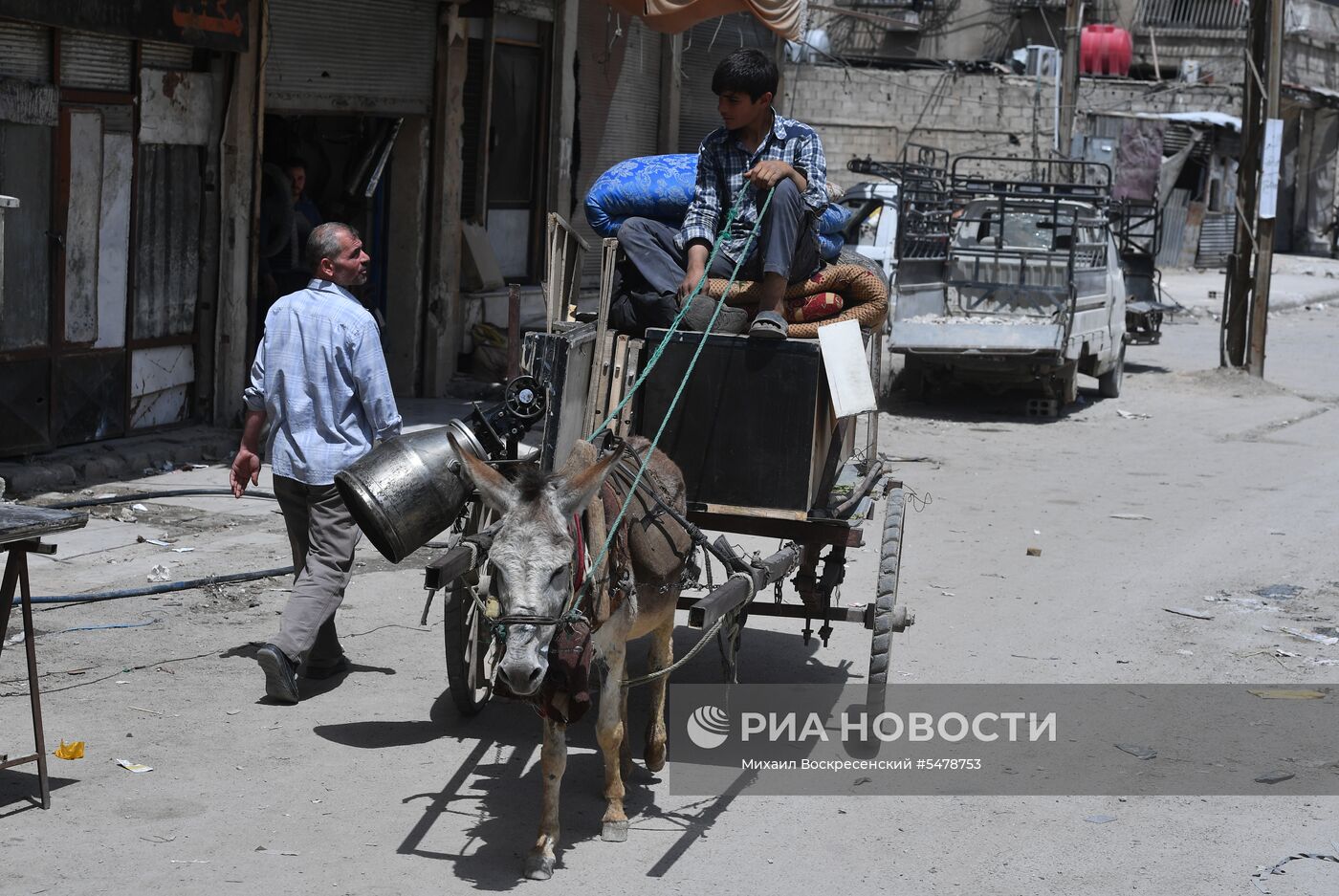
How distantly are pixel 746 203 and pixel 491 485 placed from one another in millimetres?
2483

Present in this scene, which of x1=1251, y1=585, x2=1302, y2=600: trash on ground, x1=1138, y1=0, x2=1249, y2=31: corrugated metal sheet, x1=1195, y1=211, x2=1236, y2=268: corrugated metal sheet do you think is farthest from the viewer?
x1=1138, y1=0, x2=1249, y2=31: corrugated metal sheet

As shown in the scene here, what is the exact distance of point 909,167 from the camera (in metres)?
20.0

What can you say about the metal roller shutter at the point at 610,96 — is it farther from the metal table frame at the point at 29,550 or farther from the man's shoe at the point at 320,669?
the metal table frame at the point at 29,550

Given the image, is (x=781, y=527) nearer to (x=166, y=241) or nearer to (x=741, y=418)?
(x=741, y=418)

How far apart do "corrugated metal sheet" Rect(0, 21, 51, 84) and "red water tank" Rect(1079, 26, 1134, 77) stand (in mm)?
37496

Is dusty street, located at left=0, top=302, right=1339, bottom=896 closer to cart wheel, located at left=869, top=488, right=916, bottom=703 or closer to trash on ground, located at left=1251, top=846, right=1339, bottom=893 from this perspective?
trash on ground, located at left=1251, top=846, right=1339, bottom=893

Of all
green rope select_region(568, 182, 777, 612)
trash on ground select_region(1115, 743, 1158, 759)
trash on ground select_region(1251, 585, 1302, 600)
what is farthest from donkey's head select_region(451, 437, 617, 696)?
trash on ground select_region(1251, 585, 1302, 600)

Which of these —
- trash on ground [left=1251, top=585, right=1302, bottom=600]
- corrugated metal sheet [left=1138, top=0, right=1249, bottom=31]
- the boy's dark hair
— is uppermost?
corrugated metal sheet [left=1138, top=0, right=1249, bottom=31]

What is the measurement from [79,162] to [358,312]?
4.97 metres

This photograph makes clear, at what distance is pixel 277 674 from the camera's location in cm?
644

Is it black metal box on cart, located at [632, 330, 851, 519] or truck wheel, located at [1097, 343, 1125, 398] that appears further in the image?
truck wheel, located at [1097, 343, 1125, 398]

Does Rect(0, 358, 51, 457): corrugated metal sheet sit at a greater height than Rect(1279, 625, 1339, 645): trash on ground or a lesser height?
greater

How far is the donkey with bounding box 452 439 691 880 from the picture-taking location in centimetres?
432

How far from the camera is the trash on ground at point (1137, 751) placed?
6.42 meters
